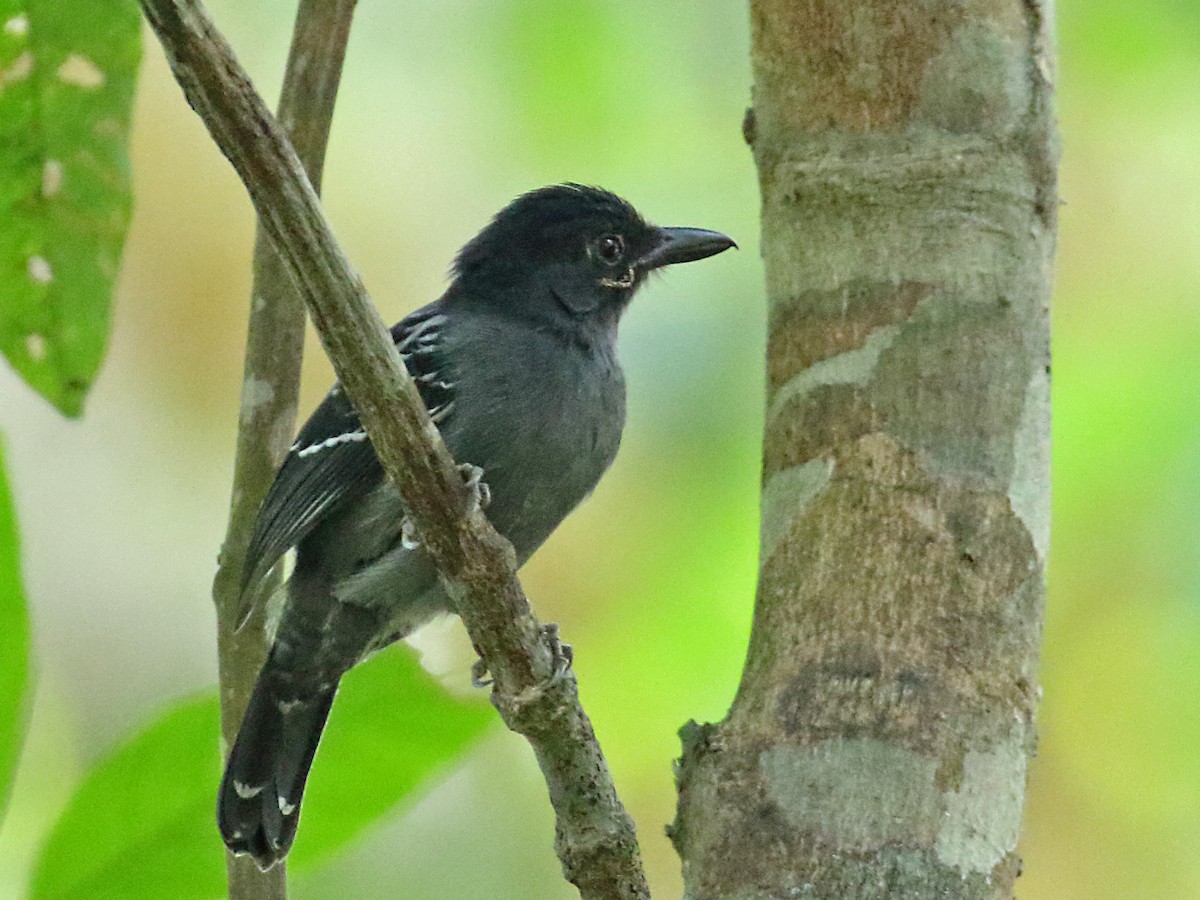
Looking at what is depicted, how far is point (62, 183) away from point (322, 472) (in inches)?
38.9

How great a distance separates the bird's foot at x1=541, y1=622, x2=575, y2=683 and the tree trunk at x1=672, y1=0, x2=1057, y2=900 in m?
0.28

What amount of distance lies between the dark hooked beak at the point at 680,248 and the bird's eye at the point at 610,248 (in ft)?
0.21

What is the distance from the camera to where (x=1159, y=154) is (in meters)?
5.66

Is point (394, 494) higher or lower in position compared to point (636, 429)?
lower

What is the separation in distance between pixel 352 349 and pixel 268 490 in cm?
120

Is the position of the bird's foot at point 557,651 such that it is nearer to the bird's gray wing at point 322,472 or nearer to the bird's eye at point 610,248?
the bird's gray wing at point 322,472

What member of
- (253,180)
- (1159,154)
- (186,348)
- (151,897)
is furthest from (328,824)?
(186,348)

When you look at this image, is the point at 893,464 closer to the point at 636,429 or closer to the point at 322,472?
the point at 322,472

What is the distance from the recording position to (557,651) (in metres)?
2.71

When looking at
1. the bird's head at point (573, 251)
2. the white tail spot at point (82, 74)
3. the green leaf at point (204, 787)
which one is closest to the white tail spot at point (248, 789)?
the green leaf at point (204, 787)

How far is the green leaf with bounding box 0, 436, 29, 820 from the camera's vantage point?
216 centimetres

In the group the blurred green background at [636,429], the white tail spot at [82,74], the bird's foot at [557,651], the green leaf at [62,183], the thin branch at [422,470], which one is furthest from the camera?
the blurred green background at [636,429]

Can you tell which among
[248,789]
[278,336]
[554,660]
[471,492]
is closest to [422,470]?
[471,492]

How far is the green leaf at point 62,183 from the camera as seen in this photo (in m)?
2.91
